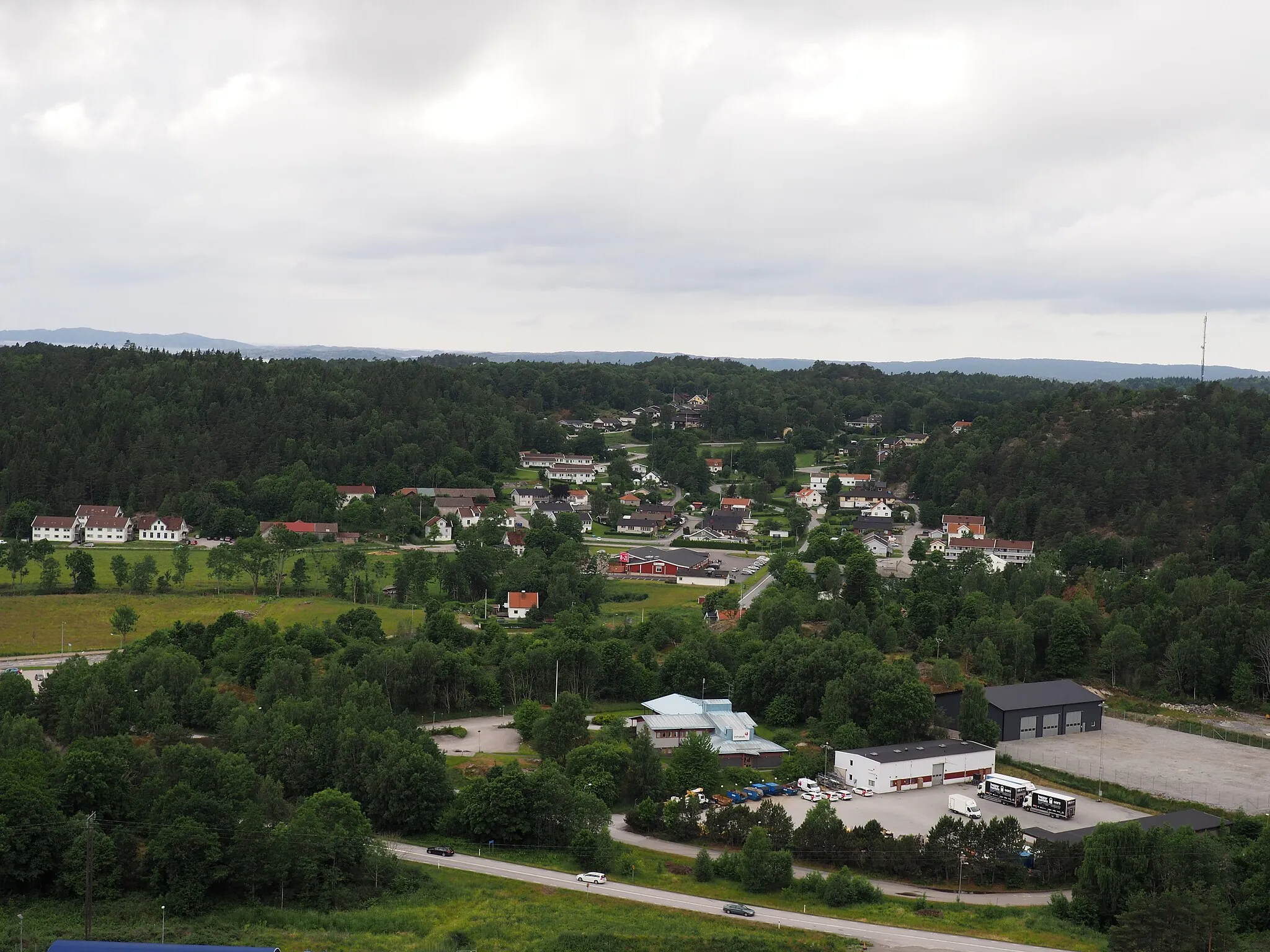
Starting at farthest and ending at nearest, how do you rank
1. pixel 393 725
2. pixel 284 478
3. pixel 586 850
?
pixel 284 478 → pixel 393 725 → pixel 586 850

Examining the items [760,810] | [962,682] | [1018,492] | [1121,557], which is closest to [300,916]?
[760,810]

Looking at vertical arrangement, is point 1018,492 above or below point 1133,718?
above

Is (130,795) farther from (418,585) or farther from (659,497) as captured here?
(659,497)

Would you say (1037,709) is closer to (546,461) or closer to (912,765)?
(912,765)

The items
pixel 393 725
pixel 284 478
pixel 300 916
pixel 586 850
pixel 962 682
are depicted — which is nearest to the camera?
pixel 300 916

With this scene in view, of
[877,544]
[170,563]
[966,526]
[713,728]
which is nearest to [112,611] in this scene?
[170,563]

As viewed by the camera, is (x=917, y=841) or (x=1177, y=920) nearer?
(x=1177, y=920)

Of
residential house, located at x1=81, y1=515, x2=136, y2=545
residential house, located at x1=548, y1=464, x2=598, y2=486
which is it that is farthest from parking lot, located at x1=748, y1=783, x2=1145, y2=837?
residential house, located at x1=548, y1=464, x2=598, y2=486
